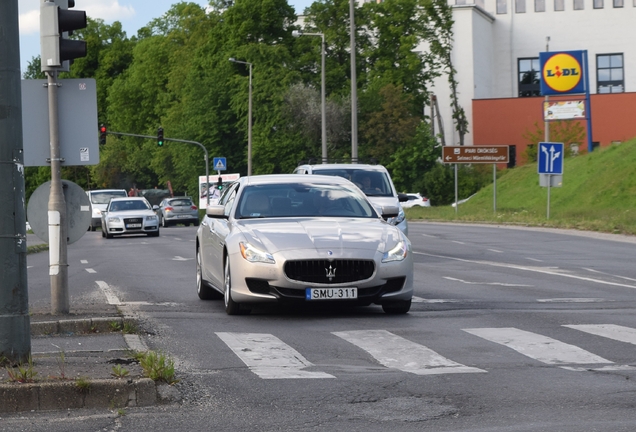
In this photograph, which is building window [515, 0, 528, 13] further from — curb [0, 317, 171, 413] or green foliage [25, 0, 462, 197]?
curb [0, 317, 171, 413]

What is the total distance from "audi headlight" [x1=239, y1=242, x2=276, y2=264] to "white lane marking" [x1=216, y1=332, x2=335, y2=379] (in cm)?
129

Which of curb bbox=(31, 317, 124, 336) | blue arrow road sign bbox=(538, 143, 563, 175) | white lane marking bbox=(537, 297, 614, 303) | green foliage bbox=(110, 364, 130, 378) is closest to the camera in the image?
green foliage bbox=(110, 364, 130, 378)

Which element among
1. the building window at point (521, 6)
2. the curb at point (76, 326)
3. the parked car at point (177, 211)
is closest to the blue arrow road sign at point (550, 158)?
the parked car at point (177, 211)

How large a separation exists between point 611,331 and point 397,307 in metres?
2.51

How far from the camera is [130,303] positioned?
47.0ft

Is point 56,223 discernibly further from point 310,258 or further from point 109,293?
point 109,293

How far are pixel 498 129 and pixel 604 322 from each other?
267 ft

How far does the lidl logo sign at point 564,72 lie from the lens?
5791 centimetres

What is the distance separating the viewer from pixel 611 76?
97.3 metres

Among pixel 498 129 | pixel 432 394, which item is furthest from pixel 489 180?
pixel 432 394

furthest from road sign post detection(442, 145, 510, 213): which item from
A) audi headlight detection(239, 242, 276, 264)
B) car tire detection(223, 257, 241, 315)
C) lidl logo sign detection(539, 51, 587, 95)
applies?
audi headlight detection(239, 242, 276, 264)

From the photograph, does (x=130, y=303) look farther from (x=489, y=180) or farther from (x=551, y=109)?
(x=489, y=180)

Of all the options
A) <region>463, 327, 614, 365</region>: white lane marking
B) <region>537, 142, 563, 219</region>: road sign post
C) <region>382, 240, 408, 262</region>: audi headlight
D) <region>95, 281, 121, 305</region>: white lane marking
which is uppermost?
<region>537, 142, 563, 219</region>: road sign post

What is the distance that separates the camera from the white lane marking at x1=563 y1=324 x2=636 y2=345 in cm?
1051
